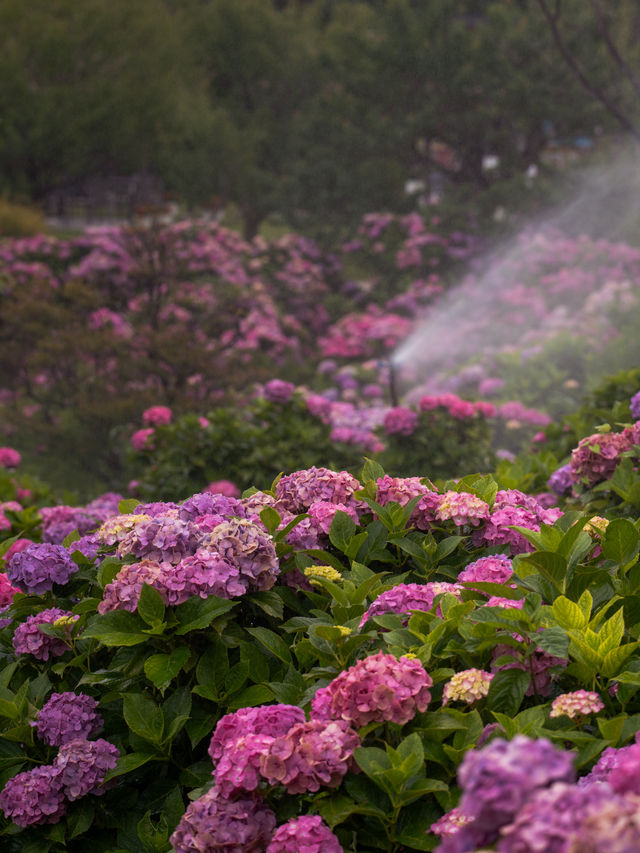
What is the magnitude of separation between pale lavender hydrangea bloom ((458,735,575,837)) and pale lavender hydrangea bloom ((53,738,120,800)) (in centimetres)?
138

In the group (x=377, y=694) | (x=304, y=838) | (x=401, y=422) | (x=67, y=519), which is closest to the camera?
(x=304, y=838)

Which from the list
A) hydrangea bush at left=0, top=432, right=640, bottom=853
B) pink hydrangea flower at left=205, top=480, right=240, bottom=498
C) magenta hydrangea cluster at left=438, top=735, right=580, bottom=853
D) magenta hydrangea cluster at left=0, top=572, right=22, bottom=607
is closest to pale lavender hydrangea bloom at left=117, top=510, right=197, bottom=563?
hydrangea bush at left=0, top=432, right=640, bottom=853

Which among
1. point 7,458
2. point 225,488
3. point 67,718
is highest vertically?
point 67,718

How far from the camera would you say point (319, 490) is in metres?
2.88

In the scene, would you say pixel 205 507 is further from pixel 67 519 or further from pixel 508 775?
pixel 67 519

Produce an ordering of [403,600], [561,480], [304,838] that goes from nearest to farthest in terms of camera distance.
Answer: [304,838] < [403,600] < [561,480]

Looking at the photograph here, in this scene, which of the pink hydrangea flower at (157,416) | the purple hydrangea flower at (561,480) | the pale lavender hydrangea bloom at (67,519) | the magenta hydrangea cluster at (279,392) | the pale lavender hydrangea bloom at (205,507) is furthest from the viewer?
the pink hydrangea flower at (157,416)

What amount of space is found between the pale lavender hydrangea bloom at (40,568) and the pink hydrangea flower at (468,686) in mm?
1257

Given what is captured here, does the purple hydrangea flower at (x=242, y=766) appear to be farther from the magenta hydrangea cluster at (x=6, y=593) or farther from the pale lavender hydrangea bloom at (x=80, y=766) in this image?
the magenta hydrangea cluster at (x=6, y=593)

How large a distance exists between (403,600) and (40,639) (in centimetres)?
100

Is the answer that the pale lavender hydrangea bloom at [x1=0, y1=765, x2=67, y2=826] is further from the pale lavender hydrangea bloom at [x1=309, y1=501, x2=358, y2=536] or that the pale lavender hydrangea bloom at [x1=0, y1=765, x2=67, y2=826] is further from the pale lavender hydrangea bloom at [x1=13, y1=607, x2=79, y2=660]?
the pale lavender hydrangea bloom at [x1=309, y1=501, x2=358, y2=536]

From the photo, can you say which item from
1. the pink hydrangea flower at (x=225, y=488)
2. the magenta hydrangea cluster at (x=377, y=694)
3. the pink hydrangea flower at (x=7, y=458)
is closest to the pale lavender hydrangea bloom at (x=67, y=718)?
the magenta hydrangea cluster at (x=377, y=694)

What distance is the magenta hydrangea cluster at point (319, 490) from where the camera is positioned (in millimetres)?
2881

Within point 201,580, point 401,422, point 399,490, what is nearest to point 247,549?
point 201,580
